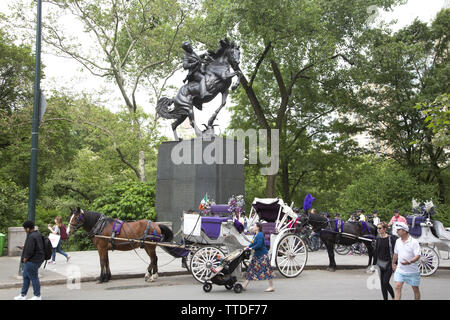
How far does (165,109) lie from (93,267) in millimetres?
8807

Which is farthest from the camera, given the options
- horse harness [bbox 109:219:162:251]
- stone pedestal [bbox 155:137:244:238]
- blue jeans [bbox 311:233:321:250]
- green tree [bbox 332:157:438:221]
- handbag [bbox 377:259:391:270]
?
green tree [bbox 332:157:438:221]

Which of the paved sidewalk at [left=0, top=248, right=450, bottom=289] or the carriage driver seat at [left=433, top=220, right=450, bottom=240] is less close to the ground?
the carriage driver seat at [left=433, top=220, right=450, bottom=240]

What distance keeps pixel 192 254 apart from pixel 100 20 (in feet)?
81.7

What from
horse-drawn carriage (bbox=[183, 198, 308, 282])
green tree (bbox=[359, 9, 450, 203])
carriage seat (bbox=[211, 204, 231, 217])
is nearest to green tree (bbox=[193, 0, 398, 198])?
green tree (bbox=[359, 9, 450, 203])

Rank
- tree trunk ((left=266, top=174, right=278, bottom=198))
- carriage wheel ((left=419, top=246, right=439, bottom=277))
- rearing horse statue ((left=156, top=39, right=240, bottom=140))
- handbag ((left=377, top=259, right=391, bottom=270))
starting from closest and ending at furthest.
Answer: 1. handbag ((left=377, top=259, right=391, bottom=270))
2. carriage wheel ((left=419, top=246, right=439, bottom=277))
3. rearing horse statue ((left=156, top=39, right=240, bottom=140))
4. tree trunk ((left=266, top=174, right=278, bottom=198))

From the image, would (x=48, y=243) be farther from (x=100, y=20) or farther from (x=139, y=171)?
(x=100, y=20)

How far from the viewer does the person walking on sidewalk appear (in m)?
9.21

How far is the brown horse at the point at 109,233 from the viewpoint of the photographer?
12.5 metres

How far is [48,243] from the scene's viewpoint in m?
10.1

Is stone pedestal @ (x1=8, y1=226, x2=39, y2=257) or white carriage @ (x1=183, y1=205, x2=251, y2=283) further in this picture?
stone pedestal @ (x1=8, y1=226, x2=39, y2=257)

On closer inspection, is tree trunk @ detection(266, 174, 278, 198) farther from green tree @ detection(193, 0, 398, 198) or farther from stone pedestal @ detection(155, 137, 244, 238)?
stone pedestal @ detection(155, 137, 244, 238)

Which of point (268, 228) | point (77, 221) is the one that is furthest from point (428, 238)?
point (77, 221)

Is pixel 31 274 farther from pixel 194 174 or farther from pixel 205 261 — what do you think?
pixel 194 174
